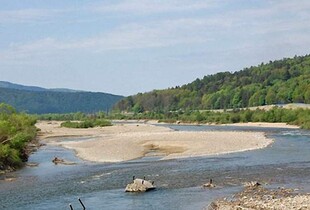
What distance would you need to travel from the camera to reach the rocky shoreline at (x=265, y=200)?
31.2 meters

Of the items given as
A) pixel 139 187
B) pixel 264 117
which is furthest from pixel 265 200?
pixel 264 117

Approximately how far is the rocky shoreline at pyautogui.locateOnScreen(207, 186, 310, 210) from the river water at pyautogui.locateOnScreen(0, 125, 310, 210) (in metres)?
1.31

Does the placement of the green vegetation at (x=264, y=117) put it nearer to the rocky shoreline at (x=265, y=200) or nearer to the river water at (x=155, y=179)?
the river water at (x=155, y=179)

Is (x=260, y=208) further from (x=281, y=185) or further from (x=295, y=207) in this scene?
(x=281, y=185)

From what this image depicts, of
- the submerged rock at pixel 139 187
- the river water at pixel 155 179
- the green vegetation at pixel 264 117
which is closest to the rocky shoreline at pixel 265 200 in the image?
the river water at pixel 155 179

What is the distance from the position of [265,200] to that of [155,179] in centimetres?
1502

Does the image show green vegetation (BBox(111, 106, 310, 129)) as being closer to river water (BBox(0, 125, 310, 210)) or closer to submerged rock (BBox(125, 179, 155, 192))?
river water (BBox(0, 125, 310, 210))

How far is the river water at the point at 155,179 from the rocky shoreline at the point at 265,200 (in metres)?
1.31

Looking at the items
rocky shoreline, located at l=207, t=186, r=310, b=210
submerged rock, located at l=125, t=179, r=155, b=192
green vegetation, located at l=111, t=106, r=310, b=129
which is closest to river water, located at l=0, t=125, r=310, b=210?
submerged rock, located at l=125, t=179, r=155, b=192

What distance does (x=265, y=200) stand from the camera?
33.9m

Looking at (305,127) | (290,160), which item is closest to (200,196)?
(290,160)

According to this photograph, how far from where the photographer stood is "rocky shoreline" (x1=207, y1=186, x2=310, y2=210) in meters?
31.2

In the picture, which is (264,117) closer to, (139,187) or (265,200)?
(139,187)

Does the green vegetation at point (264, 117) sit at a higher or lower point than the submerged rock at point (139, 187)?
higher
